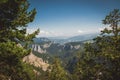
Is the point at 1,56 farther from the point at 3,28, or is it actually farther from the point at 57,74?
the point at 57,74

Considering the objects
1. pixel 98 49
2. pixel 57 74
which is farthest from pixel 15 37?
pixel 57 74

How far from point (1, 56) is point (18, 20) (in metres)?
3.89

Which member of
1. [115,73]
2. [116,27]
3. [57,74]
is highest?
[116,27]

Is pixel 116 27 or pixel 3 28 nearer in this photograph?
pixel 3 28

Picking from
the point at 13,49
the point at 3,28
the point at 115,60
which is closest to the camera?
the point at 13,49

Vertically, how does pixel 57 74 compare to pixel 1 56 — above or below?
below

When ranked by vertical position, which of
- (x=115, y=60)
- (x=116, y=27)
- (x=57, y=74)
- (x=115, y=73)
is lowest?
(x=57, y=74)

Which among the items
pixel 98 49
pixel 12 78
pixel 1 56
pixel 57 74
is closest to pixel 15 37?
pixel 1 56

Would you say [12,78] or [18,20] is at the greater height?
[18,20]

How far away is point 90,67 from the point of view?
2656 cm

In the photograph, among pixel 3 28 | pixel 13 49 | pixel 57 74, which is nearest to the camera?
pixel 13 49

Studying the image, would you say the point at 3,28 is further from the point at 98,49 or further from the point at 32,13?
the point at 98,49

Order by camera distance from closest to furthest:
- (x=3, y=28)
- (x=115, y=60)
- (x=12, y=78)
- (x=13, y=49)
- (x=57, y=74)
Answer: (x=13, y=49) → (x=3, y=28) → (x=12, y=78) → (x=115, y=60) → (x=57, y=74)

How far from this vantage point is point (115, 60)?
23.4 metres
